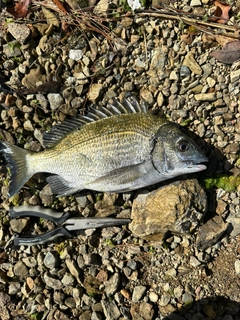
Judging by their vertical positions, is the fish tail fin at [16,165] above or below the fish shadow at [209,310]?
above

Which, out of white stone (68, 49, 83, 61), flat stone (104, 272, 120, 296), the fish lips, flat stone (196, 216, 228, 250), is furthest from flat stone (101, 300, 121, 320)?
white stone (68, 49, 83, 61)

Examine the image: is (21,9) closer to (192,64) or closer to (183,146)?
(192,64)

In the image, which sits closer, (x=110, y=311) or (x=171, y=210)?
(x=171, y=210)

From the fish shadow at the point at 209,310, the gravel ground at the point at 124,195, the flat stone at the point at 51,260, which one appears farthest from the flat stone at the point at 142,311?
the flat stone at the point at 51,260

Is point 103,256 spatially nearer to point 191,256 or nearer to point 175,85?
point 191,256

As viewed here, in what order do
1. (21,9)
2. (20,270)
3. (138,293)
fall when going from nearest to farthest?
1. (138,293)
2. (20,270)
3. (21,9)

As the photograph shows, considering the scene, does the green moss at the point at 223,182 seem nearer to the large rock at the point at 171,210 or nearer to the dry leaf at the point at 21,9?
the large rock at the point at 171,210

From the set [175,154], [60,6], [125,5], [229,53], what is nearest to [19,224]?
[175,154]
